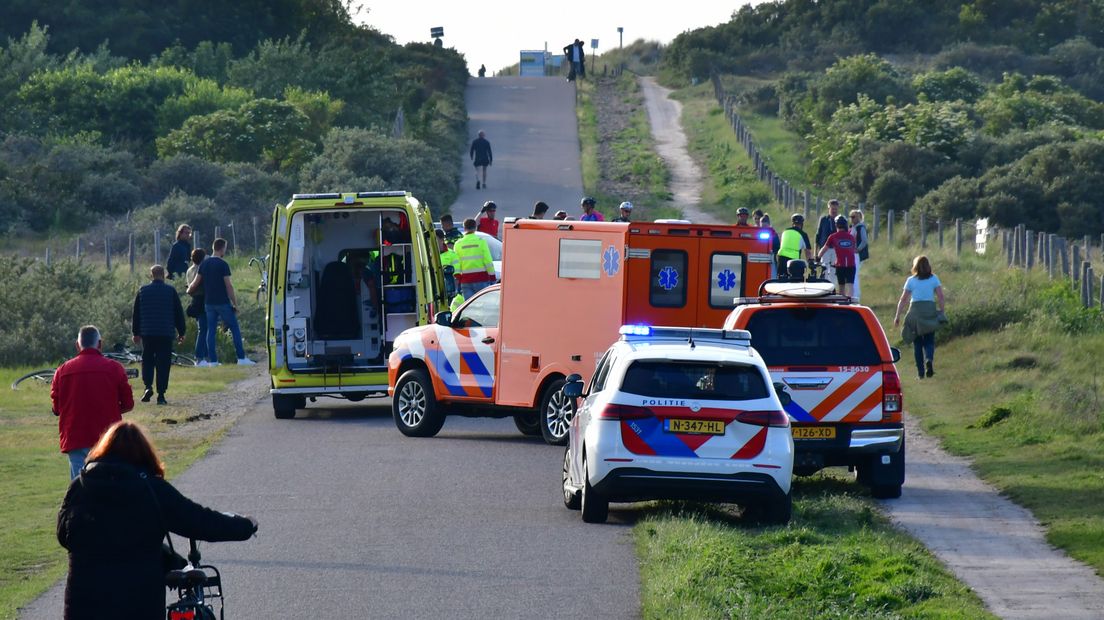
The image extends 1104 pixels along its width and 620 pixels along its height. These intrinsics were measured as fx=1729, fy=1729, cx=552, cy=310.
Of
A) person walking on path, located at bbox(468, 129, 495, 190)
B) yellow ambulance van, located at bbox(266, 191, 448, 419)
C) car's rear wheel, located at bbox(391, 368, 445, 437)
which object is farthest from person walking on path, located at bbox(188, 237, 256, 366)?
person walking on path, located at bbox(468, 129, 495, 190)

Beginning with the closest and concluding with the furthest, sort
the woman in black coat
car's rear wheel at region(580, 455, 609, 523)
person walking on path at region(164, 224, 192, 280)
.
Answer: the woman in black coat
car's rear wheel at region(580, 455, 609, 523)
person walking on path at region(164, 224, 192, 280)

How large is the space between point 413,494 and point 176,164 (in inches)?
1513

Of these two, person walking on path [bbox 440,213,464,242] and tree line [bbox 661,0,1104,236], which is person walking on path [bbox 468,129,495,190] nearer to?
tree line [bbox 661,0,1104,236]

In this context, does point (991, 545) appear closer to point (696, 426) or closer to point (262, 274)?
point (696, 426)

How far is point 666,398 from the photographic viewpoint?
43.3 feet

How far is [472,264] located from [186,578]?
1611 cm

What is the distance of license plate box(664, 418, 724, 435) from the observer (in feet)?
43.0

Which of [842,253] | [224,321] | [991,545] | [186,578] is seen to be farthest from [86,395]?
[842,253]

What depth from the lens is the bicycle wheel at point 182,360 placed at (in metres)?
27.0

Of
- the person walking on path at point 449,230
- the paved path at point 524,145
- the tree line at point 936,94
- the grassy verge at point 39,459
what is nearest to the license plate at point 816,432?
the grassy verge at point 39,459

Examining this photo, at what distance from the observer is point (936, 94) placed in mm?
67000

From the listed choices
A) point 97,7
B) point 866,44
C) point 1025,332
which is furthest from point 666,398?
point 866,44

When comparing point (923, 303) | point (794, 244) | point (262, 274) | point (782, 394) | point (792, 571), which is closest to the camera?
point (792, 571)

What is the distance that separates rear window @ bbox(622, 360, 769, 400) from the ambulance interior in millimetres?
7817
